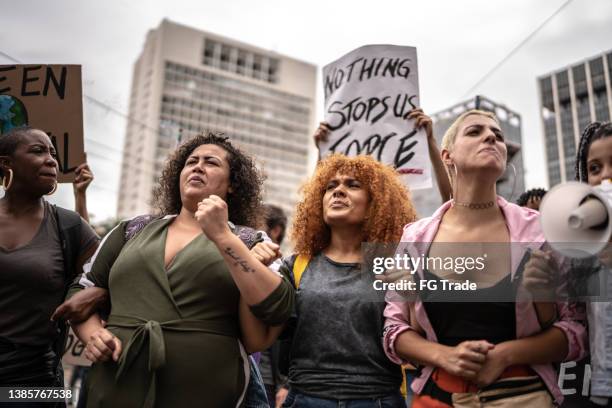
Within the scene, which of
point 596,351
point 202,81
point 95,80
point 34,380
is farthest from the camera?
point 202,81

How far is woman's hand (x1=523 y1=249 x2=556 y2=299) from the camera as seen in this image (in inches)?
61.3

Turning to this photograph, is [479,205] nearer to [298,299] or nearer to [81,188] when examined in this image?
[298,299]

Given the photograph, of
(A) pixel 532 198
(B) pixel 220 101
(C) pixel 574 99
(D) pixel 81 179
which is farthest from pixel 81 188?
(B) pixel 220 101

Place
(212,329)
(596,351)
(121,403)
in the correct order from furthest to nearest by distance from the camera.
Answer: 1. (212,329)
2. (121,403)
3. (596,351)

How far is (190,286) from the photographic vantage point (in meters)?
2.00

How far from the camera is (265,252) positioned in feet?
6.60

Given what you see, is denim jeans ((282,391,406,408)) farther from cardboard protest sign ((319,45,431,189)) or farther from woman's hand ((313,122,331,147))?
woman's hand ((313,122,331,147))

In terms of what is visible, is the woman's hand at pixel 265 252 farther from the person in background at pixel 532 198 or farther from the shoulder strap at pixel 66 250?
the person in background at pixel 532 198

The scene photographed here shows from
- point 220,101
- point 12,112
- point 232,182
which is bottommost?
point 232,182

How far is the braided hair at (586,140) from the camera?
2.08 meters

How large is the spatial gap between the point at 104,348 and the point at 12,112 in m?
2.03

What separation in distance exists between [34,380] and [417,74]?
2.83 metres

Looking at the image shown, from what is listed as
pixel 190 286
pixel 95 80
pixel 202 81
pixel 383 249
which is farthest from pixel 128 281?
pixel 202 81

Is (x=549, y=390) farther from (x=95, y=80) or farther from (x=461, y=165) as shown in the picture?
(x=95, y=80)
